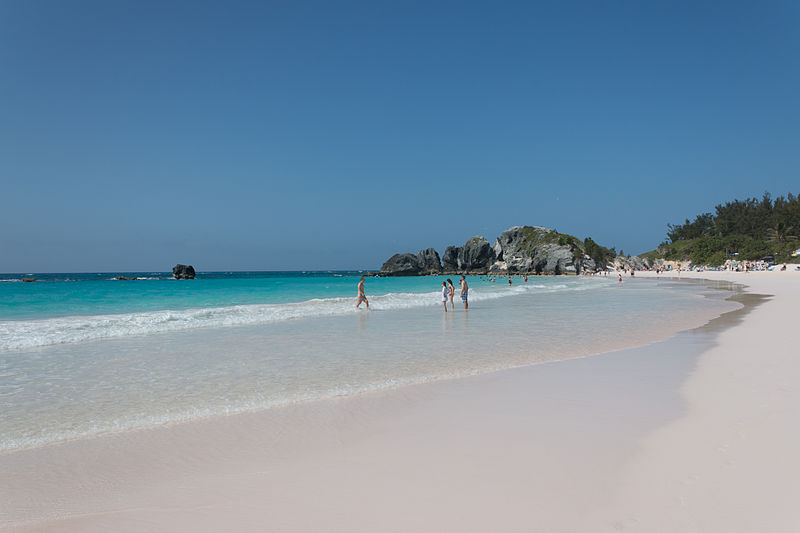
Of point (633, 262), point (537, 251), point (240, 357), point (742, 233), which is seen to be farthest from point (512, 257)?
point (240, 357)

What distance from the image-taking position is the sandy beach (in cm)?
352

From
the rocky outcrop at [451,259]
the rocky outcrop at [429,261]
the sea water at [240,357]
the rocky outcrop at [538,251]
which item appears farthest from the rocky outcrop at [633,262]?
the sea water at [240,357]

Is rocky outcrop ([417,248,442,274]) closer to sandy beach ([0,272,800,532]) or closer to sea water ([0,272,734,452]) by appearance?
sea water ([0,272,734,452])

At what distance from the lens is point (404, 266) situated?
149 metres

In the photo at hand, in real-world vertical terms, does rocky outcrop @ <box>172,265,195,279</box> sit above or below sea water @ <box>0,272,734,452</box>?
above

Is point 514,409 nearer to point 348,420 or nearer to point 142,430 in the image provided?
point 348,420

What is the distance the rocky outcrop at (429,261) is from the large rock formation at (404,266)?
134 cm

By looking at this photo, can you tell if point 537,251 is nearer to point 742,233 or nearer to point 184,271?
point 742,233

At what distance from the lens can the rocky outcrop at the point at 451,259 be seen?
15175 cm

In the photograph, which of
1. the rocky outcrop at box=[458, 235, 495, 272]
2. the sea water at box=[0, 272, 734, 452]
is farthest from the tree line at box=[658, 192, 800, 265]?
the sea water at box=[0, 272, 734, 452]

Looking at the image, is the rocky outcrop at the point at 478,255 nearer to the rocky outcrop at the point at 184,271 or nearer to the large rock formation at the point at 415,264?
the large rock formation at the point at 415,264

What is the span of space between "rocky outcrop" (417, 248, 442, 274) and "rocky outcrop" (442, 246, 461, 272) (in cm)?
486

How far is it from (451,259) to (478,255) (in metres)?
12.8

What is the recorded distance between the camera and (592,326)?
53.2ft
